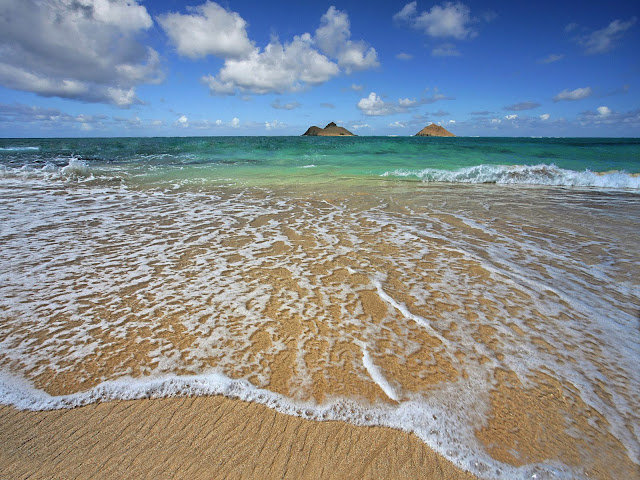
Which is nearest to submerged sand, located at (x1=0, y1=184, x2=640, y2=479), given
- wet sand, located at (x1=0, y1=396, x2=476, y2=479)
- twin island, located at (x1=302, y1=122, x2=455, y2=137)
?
wet sand, located at (x1=0, y1=396, x2=476, y2=479)

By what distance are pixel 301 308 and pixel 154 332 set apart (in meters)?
1.21

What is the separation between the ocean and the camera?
1.93 m

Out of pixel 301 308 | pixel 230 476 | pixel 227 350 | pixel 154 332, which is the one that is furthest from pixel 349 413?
pixel 154 332

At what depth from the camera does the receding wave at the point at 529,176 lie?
12.0 m

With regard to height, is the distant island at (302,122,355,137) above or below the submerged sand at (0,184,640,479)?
below

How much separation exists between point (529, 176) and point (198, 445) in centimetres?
1541

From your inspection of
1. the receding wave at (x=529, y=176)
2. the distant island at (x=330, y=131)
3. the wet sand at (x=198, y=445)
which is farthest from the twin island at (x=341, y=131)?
the wet sand at (x=198, y=445)

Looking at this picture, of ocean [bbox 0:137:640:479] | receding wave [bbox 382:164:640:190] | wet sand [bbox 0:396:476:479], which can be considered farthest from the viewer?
receding wave [bbox 382:164:640:190]

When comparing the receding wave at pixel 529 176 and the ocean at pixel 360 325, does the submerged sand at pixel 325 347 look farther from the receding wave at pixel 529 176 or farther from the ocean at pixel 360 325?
the receding wave at pixel 529 176

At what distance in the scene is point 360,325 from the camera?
9.13ft

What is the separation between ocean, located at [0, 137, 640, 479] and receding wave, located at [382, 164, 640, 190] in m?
7.64

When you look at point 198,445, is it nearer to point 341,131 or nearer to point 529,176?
point 529,176

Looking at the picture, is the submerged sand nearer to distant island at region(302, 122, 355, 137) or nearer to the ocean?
the ocean

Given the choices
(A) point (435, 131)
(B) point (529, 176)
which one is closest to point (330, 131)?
(A) point (435, 131)
